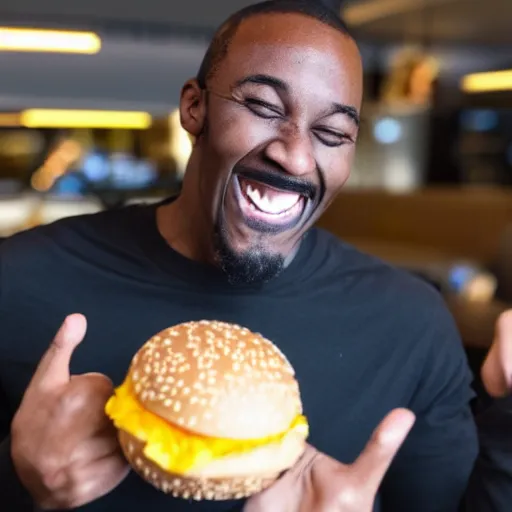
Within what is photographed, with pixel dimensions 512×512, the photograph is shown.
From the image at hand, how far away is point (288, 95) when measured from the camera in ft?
4.34

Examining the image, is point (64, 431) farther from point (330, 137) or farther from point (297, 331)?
point (330, 137)

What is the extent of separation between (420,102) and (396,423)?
18.5ft

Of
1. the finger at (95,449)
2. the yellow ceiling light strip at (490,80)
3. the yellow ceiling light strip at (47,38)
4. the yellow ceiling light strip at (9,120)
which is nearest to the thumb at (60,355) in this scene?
the finger at (95,449)

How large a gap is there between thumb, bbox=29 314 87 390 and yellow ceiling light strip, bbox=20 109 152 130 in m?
9.00

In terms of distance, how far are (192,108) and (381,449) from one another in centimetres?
81

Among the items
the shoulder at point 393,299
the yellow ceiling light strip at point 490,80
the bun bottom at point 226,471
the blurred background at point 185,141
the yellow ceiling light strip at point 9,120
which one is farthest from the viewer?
the yellow ceiling light strip at point 9,120

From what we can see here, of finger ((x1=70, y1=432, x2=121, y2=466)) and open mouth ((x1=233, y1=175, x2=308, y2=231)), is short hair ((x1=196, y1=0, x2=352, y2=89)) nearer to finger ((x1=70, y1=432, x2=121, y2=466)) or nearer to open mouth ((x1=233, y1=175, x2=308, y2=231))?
open mouth ((x1=233, y1=175, x2=308, y2=231))

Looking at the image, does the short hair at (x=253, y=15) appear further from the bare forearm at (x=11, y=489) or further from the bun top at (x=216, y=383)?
the bare forearm at (x=11, y=489)

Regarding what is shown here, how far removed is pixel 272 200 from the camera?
1.34 m

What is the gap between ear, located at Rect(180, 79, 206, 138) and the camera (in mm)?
A: 1470

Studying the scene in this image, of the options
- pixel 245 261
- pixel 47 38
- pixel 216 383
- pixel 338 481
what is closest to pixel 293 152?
pixel 245 261

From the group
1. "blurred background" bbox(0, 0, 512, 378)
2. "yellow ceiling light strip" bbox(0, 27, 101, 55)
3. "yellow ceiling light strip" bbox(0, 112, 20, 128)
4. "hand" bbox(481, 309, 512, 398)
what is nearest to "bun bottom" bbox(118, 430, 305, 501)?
"hand" bbox(481, 309, 512, 398)

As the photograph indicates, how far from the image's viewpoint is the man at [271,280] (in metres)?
1.34

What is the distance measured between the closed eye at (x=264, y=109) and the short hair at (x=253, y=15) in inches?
6.1
